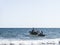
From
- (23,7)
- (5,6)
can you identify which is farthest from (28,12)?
(5,6)

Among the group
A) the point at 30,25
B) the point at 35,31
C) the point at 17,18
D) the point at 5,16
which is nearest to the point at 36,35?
the point at 35,31

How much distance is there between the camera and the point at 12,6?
764cm

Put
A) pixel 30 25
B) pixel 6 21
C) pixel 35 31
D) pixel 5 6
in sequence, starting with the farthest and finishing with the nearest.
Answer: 1. pixel 35 31
2. pixel 30 25
3. pixel 6 21
4. pixel 5 6

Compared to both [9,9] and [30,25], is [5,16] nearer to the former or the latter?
[9,9]

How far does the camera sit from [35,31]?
971 centimetres

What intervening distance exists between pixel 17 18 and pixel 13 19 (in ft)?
0.65

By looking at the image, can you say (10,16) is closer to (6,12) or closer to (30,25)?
(6,12)

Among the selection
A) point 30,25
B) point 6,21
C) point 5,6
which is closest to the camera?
point 5,6

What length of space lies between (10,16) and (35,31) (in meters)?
1.93

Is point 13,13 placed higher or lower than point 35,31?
higher

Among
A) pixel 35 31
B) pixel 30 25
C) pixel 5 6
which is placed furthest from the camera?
pixel 35 31

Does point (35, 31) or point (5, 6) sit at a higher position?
point (5, 6)

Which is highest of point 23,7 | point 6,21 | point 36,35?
point 23,7

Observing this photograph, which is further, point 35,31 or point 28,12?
point 35,31
